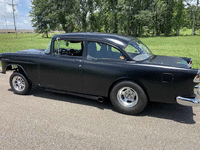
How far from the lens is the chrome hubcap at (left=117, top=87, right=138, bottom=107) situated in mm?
3783

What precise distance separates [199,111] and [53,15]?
52.9 meters

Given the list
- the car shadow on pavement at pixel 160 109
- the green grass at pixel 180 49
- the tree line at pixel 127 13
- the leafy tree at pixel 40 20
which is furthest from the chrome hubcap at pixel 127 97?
the leafy tree at pixel 40 20

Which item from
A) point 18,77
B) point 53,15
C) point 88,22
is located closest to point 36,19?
point 53,15

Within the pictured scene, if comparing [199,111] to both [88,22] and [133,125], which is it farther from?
[88,22]

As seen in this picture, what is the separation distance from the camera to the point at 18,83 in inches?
198

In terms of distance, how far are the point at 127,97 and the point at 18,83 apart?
317 cm

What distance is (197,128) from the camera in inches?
131

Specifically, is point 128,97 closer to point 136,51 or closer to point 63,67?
point 136,51

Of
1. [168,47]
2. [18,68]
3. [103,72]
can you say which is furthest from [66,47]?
[168,47]

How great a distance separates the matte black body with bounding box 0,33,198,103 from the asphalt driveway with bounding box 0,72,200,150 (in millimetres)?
466

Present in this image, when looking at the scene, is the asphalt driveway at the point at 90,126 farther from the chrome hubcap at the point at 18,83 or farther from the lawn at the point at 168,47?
the lawn at the point at 168,47

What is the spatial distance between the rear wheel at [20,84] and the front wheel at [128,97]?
8.18 feet

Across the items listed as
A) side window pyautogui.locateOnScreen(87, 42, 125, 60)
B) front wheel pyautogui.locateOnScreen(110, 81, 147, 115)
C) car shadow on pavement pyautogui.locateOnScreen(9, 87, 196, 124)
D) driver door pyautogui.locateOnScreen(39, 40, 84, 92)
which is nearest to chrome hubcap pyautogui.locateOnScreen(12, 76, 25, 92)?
car shadow on pavement pyautogui.locateOnScreen(9, 87, 196, 124)

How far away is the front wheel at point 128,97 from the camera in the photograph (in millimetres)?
3671
